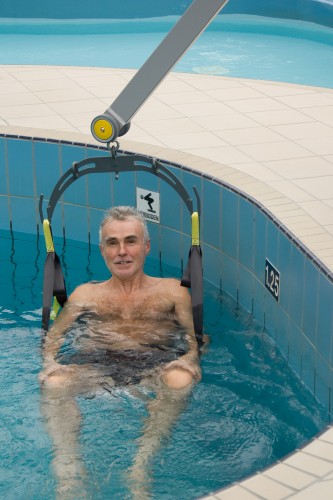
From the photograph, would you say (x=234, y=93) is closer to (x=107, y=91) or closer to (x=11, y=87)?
(x=107, y=91)

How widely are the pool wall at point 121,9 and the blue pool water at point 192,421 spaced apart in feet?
22.6

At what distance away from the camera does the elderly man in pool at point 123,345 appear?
391 cm

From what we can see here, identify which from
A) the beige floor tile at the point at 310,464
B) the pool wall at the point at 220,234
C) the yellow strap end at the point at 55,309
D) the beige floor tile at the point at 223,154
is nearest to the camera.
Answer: the beige floor tile at the point at 310,464

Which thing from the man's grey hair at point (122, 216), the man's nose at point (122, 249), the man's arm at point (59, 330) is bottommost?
the man's arm at point (59, 330)

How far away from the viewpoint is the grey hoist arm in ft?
11.7

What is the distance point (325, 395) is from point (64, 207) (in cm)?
226

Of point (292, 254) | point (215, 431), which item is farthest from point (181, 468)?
point (292, 254)

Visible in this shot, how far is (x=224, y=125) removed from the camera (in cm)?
630

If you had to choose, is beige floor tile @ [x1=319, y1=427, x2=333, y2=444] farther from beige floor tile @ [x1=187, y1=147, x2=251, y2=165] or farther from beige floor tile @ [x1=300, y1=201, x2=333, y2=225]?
beige floor tile @ [x1=187, y1=147, x2=251, y2=165]

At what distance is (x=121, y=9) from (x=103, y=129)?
780 cm

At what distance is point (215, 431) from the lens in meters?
4.00

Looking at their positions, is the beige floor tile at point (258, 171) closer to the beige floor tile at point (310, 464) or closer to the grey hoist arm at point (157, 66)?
the grey hoist arm at point (157, 66)

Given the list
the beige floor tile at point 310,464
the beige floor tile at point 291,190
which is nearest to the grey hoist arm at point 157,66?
the beige floor tile at point 291,190

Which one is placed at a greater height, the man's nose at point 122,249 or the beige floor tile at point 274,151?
the beige floor tile at point 274,151
